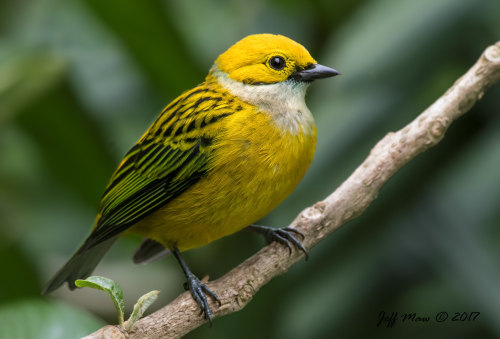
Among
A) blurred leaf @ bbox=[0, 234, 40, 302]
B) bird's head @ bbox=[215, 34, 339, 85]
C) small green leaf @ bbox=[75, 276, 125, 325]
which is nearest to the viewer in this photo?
small green leaf @ bbox=[75, 276, 125, 325]

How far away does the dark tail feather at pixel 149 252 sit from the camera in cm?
394

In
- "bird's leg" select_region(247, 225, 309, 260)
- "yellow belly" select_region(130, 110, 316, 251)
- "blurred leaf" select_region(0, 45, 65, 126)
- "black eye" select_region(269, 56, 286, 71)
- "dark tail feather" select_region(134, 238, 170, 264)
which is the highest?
"blurred leaf" select_region(0, 45, 65, 126)

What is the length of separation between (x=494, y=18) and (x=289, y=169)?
1.73 meters

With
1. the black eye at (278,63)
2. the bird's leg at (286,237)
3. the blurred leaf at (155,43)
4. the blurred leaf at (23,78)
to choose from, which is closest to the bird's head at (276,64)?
the black eye at (278,63)

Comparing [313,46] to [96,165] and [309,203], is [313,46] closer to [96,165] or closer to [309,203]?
[309,203]

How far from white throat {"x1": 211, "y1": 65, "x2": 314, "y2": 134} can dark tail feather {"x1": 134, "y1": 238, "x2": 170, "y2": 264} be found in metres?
0.98

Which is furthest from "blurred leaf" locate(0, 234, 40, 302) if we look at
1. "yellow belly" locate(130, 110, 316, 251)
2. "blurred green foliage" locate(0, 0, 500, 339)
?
"yellow belly" locate(130, 110, 316, 251)

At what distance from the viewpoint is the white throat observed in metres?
3.39

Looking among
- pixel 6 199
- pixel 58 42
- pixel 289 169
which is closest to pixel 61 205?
pixel 6 199

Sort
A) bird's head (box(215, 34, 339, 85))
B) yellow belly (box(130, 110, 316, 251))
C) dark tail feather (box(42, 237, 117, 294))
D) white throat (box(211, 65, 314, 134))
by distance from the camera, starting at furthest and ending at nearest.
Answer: dark tail feather (box(42, 237, 117, 294))
bird's head (box(215, 34, 339, 85))
white throat (box(211, 65, 314, 134))
yellow belly (box(130, 110, 316, 251))

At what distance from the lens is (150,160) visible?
3.60 m

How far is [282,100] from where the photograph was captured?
3475 millimetres

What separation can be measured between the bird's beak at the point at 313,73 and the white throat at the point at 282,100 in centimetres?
4

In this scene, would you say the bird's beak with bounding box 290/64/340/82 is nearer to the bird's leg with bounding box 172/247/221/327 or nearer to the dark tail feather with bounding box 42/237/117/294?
the bird's leg with bounding box 172/247/221/327
